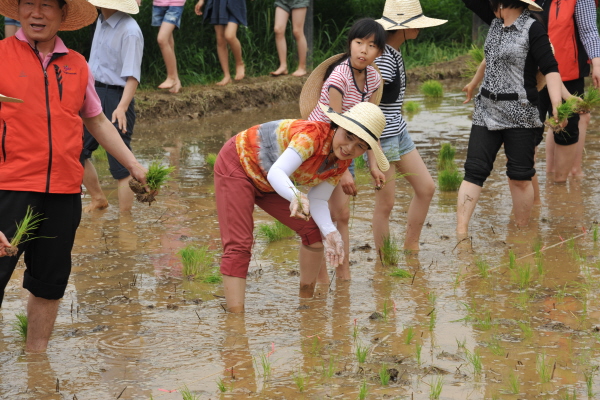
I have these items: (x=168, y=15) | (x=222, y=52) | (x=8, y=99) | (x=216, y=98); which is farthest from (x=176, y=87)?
(x=8, y=99)

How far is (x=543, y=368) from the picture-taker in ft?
12.7

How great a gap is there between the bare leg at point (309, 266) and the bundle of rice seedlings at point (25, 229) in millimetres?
1525

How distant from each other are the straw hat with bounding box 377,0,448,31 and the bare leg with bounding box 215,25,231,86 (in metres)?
6.24

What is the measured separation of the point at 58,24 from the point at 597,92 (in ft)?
13.7

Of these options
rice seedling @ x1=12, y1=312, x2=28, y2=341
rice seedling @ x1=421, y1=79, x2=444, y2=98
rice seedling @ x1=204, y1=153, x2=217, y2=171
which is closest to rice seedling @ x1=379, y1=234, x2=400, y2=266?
rice seedling @ x1=12, y1=312, x2=28, y2=341

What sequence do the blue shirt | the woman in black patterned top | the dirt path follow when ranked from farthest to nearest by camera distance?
the dirt path
the blue shirt
the woman in black patterned top

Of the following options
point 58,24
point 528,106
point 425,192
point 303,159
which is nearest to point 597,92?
point 528,106

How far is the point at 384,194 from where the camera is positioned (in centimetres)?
580

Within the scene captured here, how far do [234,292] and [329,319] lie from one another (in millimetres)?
515

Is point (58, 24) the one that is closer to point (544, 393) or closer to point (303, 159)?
point (303, 159)

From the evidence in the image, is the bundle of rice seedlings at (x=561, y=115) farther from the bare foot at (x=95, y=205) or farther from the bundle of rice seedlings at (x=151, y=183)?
the bare foot at (x=95, y=205)

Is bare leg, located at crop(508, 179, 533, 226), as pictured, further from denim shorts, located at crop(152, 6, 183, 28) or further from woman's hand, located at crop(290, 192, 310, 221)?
denim shorts, located at crop(152, 6, 183, 28)

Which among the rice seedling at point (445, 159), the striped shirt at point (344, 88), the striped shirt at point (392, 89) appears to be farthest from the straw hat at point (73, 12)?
the rice seedling at point (445, 159)

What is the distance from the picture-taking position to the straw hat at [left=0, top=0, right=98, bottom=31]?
13.7ft
